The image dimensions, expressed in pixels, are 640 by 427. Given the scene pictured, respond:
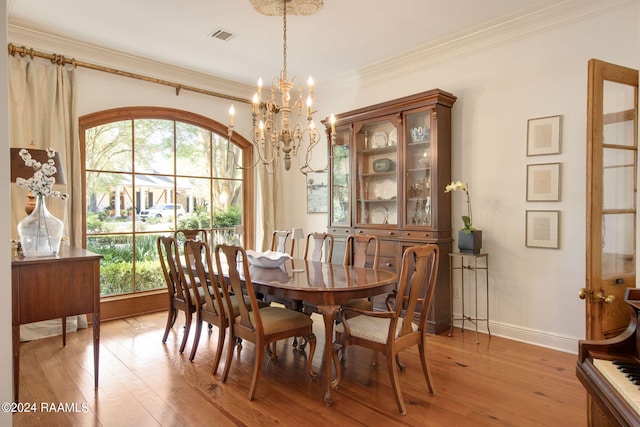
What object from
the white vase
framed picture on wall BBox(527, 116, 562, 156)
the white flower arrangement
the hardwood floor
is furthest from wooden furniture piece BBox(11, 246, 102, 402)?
framed picture on wall BBox(527, 116, 562, 156)

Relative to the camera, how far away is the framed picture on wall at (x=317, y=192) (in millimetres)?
5426

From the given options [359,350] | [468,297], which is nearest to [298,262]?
[359,350]

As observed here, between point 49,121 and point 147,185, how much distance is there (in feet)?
3.92

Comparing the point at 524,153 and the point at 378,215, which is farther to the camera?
the point at 378,215

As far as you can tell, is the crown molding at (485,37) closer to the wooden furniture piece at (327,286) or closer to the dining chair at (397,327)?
the dining chair at (397,327)

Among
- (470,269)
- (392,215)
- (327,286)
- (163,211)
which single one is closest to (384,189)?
(392,215)

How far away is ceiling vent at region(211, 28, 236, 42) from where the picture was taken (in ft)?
12.4

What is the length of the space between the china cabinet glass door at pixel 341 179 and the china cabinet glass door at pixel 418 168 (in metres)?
0.80

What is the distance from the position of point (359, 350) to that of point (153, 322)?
7.69 ft

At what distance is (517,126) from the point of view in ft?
11.8

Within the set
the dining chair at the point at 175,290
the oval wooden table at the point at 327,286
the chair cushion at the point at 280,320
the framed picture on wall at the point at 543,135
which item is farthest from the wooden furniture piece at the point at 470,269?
the dining chair at the point at 175,290

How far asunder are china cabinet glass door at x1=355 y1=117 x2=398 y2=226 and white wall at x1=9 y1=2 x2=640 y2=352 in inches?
20.8

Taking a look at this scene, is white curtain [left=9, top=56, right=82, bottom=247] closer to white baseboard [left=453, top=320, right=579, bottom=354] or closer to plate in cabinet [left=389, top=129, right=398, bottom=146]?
plate in cabinet [left=389, top=129, right=398, bottom=146]

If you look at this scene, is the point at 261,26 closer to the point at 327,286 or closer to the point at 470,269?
the point at 327,286
